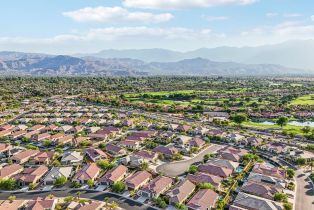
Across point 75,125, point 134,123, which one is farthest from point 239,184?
point 75,125

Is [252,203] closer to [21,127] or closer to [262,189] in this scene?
[262,189]

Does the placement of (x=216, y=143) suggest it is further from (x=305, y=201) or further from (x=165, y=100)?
(x=165, y=100)

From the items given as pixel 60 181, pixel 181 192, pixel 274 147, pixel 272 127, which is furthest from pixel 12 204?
pixel 272 127

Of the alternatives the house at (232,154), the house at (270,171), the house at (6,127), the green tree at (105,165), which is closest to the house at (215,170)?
the house at (270,171)

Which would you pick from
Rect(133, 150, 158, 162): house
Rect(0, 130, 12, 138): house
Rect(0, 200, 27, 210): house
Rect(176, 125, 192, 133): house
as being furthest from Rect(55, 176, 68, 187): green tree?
Rect(176, 125, 192, 133): house

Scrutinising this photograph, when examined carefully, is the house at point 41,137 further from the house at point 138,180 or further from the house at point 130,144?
the house at point 138,180

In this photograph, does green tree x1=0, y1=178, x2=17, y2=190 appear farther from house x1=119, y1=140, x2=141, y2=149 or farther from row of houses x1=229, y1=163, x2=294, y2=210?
row of houses x1=229, y1=163, x2=294, y2=210
